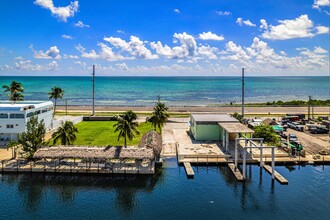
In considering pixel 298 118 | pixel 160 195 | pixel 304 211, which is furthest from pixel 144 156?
pixel 298 118

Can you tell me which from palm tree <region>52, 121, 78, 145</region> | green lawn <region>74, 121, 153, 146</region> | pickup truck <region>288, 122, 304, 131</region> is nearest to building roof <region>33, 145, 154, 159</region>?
palm tree <region>52, 121, 78, 145</region>

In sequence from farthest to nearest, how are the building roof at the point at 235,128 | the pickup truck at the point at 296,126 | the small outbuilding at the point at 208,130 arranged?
the pickup truck at the point at 296,126 → the small outbuilding at the point at 208,130 → the building roof at the point at 235,128

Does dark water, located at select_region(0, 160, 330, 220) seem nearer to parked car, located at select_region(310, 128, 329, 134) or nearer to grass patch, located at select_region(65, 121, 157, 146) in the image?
grass patch, located at select_region(65, 121, 157, 146)

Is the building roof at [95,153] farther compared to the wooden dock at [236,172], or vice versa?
the building roof at [95,153]

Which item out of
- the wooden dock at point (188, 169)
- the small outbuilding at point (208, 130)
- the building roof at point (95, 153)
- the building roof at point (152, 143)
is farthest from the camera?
the small outbuilding at point (208, 130)

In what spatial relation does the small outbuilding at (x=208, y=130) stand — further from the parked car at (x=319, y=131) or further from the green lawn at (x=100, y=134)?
the parked car at (x=319, y=131)

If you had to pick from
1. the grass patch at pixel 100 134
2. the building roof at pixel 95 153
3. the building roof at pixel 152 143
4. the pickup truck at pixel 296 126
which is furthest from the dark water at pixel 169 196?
the pickup truck at pixel 296 126

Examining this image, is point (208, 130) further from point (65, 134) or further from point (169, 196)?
point (65, 134)
